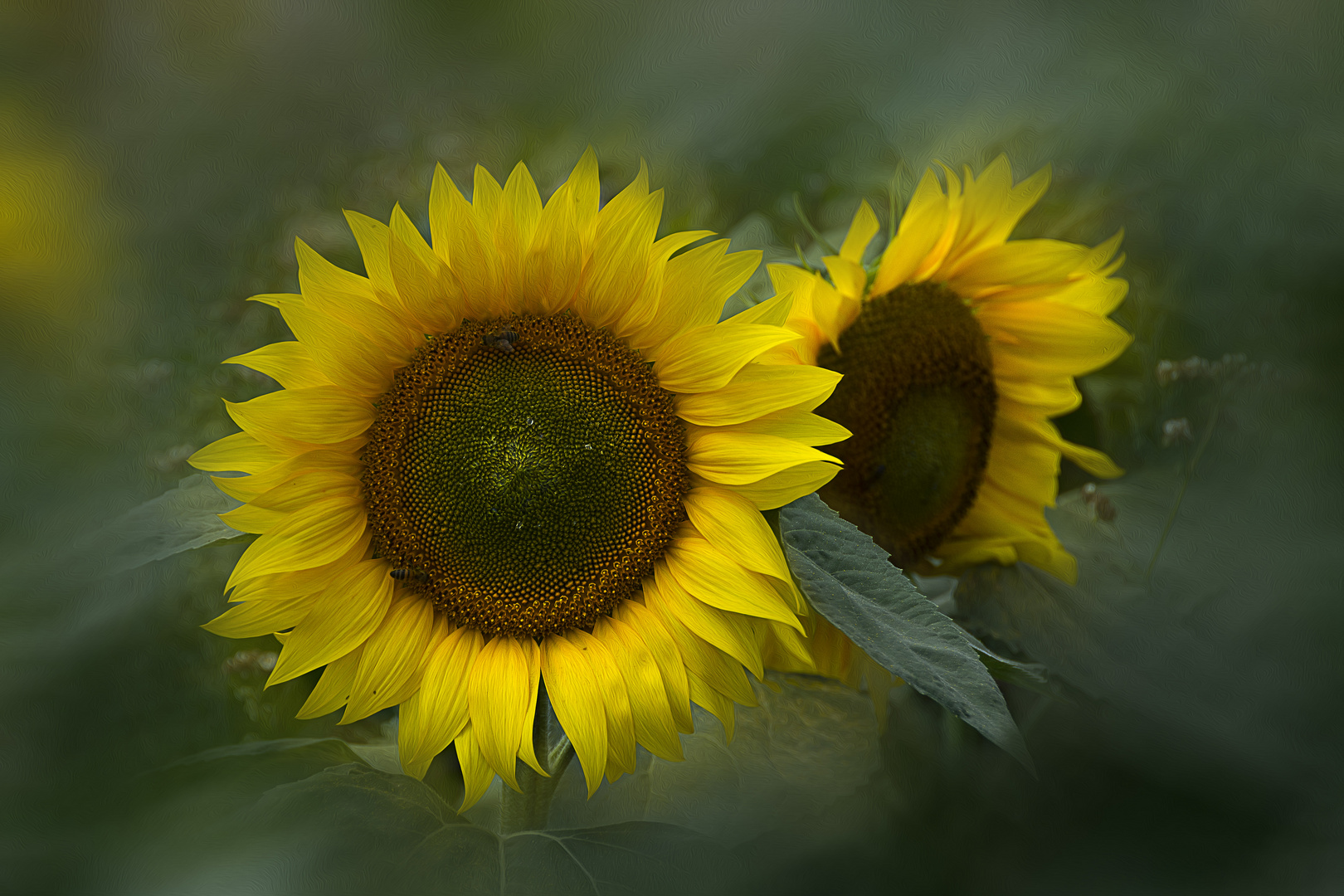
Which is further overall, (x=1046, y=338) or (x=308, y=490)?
(x=1046, y=338)

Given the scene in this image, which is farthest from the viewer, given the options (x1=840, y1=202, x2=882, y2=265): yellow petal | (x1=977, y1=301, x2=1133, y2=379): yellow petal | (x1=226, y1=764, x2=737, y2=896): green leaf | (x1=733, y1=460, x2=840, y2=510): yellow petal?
(x1=977, y1=301, x2=1133, y2=379): yellow petal

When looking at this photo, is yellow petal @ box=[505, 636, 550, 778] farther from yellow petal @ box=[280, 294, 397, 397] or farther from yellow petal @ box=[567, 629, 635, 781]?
yellow petal @ box=[280, 294, 397, 397]

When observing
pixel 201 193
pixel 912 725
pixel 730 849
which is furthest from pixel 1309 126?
pixel 201 193

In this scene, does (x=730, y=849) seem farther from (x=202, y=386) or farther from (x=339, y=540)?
(x=202, y=386)

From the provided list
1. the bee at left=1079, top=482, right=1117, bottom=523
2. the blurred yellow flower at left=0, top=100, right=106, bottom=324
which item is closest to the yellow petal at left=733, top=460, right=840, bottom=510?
the bee at left=1079, top=482, right=1117, bottom=523

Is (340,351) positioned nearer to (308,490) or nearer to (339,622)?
(308,490)

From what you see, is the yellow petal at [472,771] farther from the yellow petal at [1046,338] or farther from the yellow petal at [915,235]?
the yellow petal at [1046,338]

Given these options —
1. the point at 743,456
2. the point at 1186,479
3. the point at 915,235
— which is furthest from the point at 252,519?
the point at 1186,479
